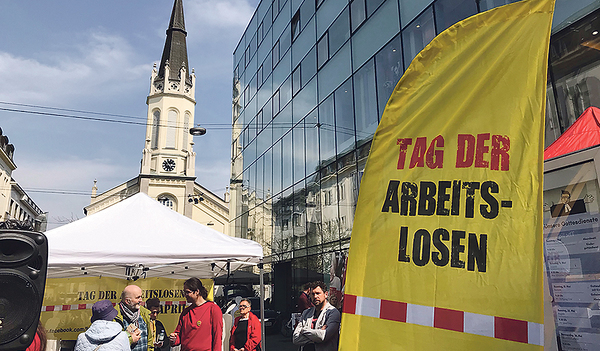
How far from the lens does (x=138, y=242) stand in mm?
6086

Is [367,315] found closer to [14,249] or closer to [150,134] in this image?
[14,249]

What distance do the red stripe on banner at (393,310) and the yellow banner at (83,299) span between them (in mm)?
7871

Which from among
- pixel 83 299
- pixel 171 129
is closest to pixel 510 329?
pixel 83 299

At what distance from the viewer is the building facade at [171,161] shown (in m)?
53.8

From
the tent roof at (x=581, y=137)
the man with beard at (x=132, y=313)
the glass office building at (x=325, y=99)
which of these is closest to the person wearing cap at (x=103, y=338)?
Answer: the man with beard at (x=132, y=313)

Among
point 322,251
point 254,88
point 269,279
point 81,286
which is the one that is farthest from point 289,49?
point 81,286

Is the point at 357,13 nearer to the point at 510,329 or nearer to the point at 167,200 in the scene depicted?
the point at 510,329

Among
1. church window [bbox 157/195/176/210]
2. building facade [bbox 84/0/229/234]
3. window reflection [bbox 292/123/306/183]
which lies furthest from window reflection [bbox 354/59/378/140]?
church window [bbox 157/195/176/210]

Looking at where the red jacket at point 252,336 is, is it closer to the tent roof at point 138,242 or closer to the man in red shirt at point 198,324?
the man in red shirt at point 198,324

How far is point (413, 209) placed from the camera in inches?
69.3

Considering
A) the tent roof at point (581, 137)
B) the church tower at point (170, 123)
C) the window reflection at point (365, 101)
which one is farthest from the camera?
the church tower at point (170, 123)

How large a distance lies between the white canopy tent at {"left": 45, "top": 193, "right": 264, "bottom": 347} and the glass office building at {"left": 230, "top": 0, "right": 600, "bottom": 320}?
5579 mm

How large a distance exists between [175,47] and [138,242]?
62.1 meters

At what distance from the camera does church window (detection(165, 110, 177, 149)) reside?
55.4 m
